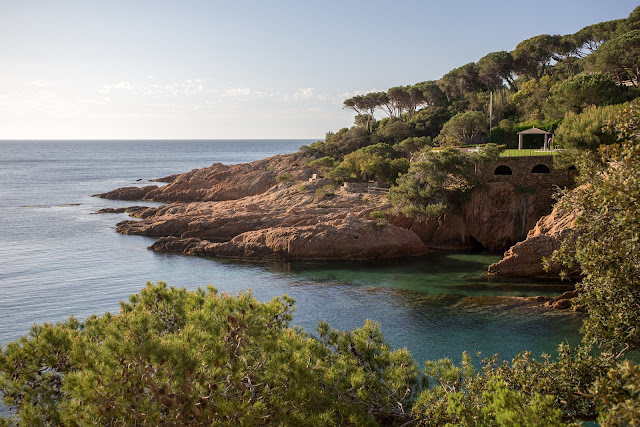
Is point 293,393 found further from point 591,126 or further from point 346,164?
point 346,164

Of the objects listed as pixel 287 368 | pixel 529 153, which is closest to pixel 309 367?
pixel 287 368

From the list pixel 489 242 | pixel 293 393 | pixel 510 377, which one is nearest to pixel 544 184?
pixel 489 242

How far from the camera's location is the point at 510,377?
11.6 meters

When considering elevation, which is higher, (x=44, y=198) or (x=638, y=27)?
(x=638, y=27)

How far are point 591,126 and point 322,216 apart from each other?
20161mm

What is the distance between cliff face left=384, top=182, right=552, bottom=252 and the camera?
135 feet

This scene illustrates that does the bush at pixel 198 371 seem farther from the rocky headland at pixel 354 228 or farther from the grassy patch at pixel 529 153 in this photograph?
the grassy patch at pixel 529 153

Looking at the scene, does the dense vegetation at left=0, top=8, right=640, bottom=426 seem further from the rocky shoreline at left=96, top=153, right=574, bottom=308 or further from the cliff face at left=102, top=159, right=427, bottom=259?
the cliff face at left=102, top=159, right=427, bottom=259

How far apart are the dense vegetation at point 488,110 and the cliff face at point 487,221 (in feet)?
4.29

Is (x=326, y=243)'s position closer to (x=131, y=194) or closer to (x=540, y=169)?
(x=540, y=169)

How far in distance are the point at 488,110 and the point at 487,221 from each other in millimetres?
30638

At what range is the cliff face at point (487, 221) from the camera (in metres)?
41.0

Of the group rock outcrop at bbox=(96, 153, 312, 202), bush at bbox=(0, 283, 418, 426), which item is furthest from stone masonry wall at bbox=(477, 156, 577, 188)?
bush at bbox=(0, 283, 418, 426)

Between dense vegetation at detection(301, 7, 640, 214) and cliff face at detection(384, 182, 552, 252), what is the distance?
131 centimetres
